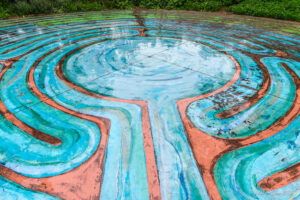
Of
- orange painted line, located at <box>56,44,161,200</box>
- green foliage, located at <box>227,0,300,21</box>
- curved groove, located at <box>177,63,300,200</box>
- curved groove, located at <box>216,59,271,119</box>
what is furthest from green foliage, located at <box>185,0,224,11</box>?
orange painted line, located at <box>56,44,161,200</box>

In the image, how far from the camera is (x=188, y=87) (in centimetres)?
279

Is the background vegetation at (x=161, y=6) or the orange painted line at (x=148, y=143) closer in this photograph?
the orange painted line at (x=148, y=143)

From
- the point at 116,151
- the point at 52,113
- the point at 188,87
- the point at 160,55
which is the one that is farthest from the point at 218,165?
the point at 160,55

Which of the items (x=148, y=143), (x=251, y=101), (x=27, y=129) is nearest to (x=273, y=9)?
(x=251, y=101)

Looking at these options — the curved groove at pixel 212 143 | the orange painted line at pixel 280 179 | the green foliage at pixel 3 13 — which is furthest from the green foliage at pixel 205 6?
the orange painted line at pixel 280 179

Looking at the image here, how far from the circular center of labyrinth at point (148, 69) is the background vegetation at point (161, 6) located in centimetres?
542

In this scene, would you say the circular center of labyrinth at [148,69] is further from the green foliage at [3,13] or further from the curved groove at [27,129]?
the green foliage at [3,13]

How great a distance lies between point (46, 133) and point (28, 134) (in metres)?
0.18

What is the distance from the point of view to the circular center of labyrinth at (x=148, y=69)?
107 inches

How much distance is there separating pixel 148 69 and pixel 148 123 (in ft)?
4.71

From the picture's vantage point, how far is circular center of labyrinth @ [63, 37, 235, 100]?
8.95 ft

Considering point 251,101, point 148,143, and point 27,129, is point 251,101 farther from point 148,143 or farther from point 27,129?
point 27,129

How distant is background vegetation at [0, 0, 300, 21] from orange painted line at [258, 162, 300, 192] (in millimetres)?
8074

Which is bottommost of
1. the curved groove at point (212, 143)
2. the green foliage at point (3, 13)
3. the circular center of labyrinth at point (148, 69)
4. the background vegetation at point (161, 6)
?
the curved groove at point (212, 143)
